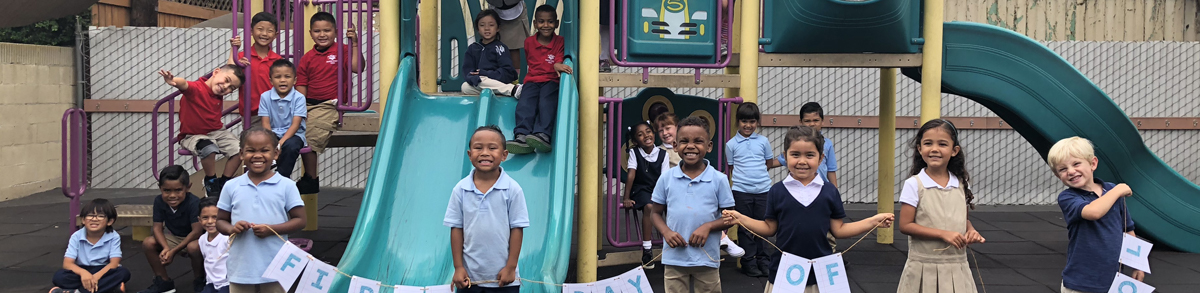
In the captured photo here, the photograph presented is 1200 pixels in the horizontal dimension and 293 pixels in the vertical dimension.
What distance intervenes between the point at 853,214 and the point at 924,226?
6197mm

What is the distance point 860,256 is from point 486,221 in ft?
13.9

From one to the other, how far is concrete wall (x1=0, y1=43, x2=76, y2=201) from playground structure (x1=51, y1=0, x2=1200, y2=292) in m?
4.00

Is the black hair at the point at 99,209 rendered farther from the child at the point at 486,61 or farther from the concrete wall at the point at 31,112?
the concrete wall at the point at 31,112

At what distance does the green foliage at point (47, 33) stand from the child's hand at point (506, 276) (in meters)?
9.38

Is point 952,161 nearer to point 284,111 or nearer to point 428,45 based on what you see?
point 428,45

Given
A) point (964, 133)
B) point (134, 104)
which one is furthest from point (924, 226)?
point (134, 104)

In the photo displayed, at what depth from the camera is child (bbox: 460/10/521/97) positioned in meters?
6.95

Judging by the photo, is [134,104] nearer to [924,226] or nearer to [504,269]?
[504,269]

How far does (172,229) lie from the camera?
6219 millimetres

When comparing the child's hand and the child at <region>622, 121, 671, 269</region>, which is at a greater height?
the child at <region>622, 121, 671, 269</region>

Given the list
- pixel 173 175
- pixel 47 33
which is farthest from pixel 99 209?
pixel 47 33

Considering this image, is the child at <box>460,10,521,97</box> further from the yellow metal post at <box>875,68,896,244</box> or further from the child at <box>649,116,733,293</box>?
the yellow metal post at <box>875,68,896,244</box>

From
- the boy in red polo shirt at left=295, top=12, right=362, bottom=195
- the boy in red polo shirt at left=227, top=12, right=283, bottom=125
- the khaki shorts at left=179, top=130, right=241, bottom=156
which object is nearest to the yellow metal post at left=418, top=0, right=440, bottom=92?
the boy in red polo shirt at left=295, top=12, right=362, bottom=195

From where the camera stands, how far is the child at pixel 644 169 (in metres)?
6.86
